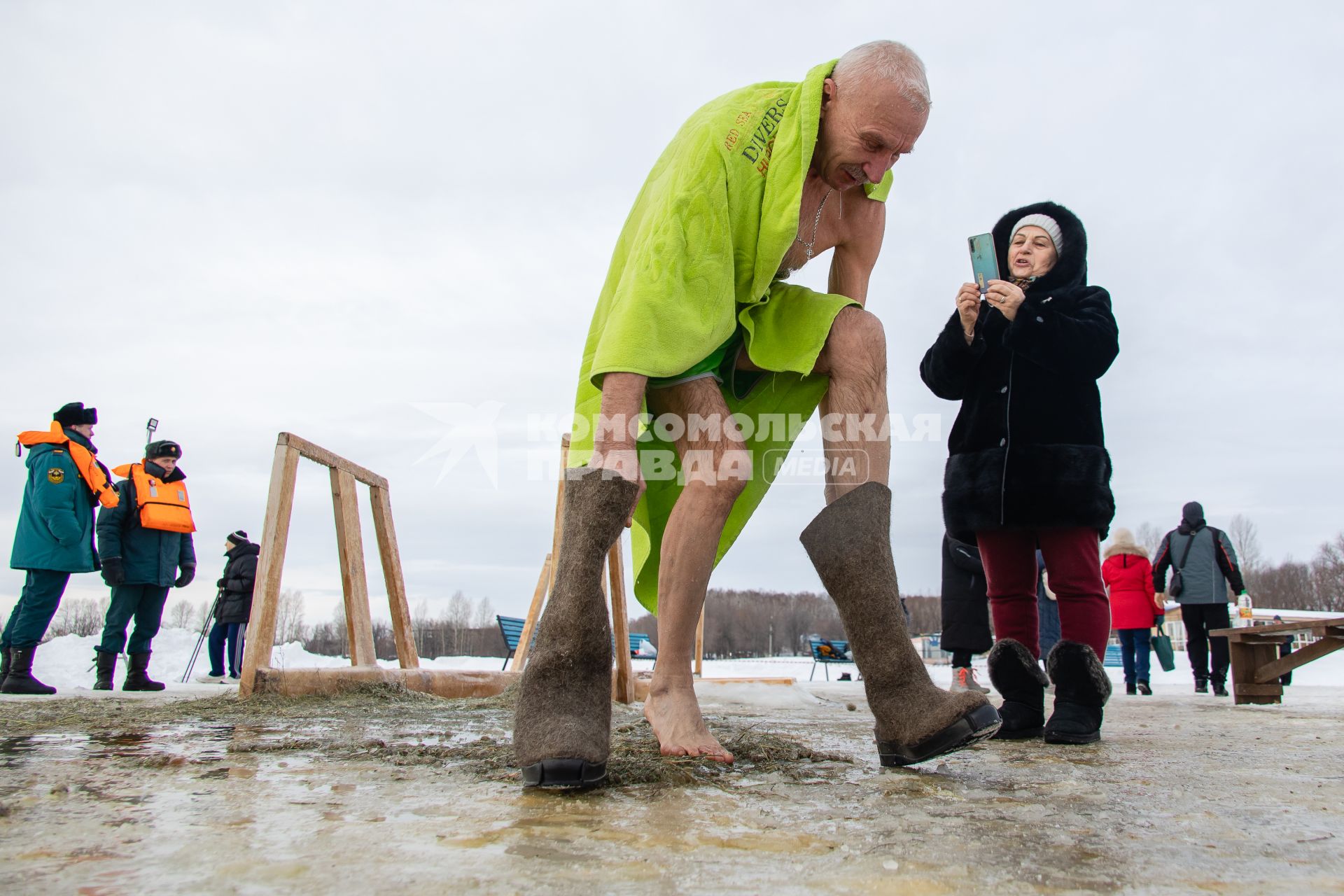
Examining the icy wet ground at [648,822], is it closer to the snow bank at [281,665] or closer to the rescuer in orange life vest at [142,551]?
the snow bank at [281,665]

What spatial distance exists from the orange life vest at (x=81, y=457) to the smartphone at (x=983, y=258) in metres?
5.48

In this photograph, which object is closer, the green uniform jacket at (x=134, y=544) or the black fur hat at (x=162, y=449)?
the green uniform jacket at (x=134, y=544)

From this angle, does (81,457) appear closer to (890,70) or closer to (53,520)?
(53,520)

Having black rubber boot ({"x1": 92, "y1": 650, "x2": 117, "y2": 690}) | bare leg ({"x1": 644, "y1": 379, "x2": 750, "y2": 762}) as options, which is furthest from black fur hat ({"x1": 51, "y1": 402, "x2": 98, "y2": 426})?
bare leg ({"x1": 644, "y1": 379, "x2": 750, "y2": 762})

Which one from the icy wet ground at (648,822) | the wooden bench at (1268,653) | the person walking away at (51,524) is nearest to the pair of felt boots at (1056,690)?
the icy wet ground at (648,822)

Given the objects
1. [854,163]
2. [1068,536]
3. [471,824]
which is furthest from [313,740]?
[1068,536]

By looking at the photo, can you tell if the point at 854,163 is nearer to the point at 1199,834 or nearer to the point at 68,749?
the point at 1199,834

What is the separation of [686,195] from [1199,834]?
138 centimetres

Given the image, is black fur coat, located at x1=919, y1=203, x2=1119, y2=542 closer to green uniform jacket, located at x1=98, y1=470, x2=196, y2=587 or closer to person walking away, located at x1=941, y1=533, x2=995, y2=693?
person walking away, located at x1=941, y1=533, x2=995, y2=693

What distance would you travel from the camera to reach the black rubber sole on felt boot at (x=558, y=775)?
1.27m

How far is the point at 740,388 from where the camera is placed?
7.07 feet

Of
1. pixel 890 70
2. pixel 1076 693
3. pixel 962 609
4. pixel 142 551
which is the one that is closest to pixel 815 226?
pixel 890 70

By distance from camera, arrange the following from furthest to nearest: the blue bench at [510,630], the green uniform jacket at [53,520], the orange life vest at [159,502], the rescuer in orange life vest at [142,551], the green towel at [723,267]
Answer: the blue bench at [510,630]
the orange life vest at [159,502]
the rescuer in orange life vest at [142,551]
the green uniform jacket at [53,520]
the green towel at [723,267]

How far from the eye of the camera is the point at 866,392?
1.92 meters
